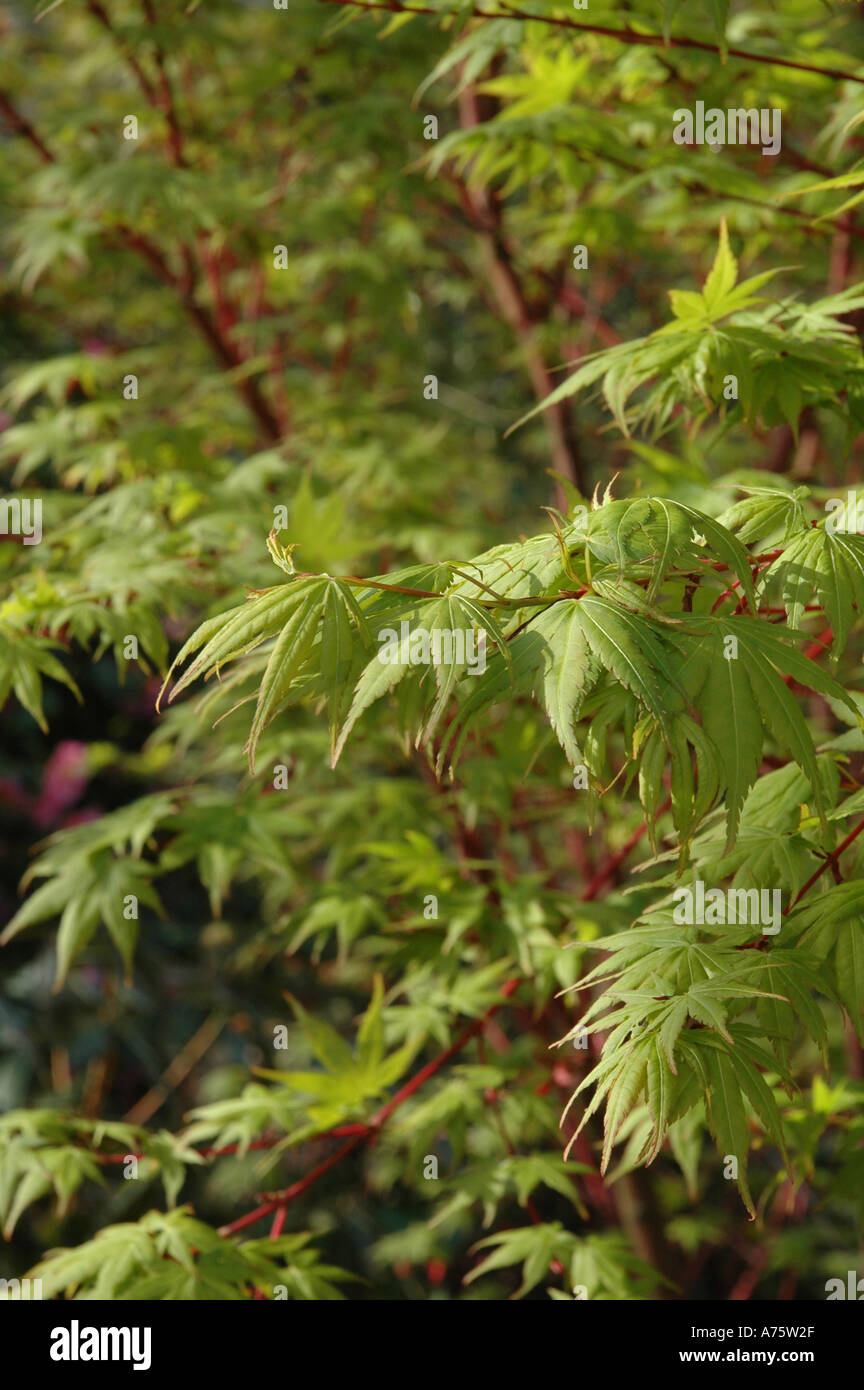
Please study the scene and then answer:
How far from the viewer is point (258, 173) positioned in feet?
9.58

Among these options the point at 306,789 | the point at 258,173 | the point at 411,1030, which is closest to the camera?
the point at 411,1030

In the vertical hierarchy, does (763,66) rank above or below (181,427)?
above

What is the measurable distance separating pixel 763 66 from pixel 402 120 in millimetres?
781

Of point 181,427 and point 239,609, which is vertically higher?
point 181,427

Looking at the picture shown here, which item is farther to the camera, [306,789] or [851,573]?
[306,789]

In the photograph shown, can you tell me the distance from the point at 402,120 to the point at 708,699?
1.83 m

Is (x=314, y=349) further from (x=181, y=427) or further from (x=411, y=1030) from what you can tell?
(x=411, y=1030)

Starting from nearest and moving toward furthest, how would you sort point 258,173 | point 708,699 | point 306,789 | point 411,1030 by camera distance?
point 708,699, point 411,1030, point 306,789, point 258,173


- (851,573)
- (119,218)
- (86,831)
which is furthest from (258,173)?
(851,573)
